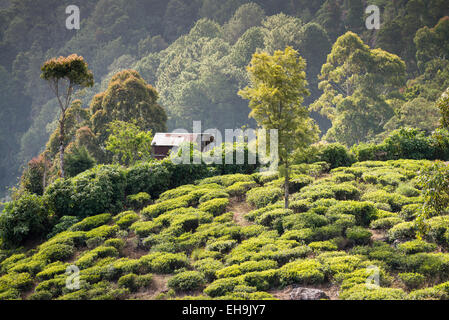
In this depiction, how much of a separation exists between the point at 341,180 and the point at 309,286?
7.59 metres

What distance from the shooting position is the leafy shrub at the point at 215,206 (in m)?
17.2

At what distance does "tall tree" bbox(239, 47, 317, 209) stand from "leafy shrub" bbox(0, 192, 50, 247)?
9.48 metres

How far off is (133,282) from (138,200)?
6.53m

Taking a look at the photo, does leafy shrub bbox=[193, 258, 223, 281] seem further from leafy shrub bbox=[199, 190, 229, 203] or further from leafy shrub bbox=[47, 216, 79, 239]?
leafy shrub bbox=[47, 216, 79, 239]

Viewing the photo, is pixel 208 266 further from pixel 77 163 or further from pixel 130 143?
pixel 130 143

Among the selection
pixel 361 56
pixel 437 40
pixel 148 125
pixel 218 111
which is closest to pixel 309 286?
pixel 148 125

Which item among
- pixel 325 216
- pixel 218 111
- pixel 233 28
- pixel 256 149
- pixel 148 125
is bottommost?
pixel 325 216

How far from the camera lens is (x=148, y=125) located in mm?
33656

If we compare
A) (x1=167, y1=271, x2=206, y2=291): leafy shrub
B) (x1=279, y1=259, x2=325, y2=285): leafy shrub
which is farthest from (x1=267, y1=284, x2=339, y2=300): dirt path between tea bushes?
(x1=167, y1=271, x2=206, y2=291): leafy shrub

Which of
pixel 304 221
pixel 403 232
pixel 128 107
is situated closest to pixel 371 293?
pixel 403 232

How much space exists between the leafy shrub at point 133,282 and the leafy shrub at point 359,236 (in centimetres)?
614

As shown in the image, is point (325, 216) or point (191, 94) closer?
point (325, 216)
